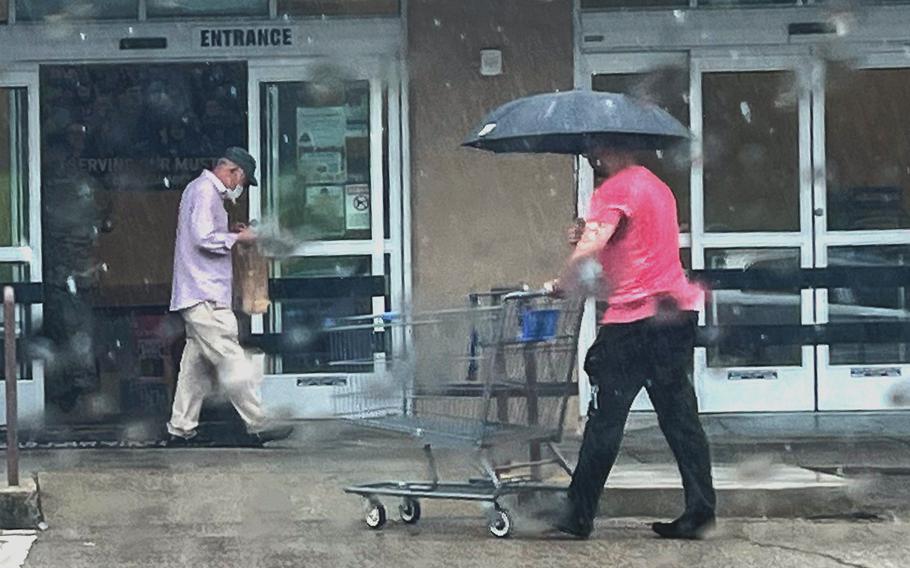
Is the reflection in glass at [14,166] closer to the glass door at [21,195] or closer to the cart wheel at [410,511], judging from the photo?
the glass door at [21,195]

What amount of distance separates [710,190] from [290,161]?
9.98 feet

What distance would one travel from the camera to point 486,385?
25.5 feet

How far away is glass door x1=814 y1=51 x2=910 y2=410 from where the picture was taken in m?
12.1

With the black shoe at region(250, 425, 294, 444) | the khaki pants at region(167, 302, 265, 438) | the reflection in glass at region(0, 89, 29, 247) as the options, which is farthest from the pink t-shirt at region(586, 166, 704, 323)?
the reflection in glass at region(0, 89, 29, 247)

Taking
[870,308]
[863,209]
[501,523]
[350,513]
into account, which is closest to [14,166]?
[350,513]

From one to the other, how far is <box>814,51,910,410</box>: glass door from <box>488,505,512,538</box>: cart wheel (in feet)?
15.6

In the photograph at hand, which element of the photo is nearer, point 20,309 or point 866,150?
point 20,309

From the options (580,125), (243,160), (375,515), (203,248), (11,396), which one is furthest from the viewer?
(243,160)

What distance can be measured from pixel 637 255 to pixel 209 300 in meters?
3.62

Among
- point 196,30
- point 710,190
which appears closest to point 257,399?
point 196,30

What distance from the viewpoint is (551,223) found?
1158cm

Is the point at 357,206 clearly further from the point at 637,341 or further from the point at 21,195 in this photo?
the point at 637,341

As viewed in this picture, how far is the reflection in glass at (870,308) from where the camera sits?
12141 millimetres

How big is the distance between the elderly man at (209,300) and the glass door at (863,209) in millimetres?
4233
